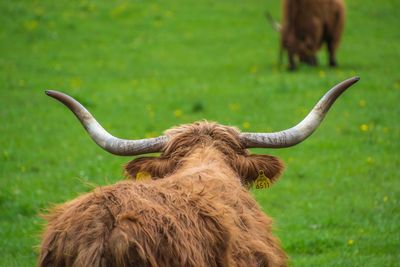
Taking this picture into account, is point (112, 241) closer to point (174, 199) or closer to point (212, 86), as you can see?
point (174, 199)

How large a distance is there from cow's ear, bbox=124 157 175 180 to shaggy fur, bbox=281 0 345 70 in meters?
12.8

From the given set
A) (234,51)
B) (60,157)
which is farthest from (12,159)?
(234,51)

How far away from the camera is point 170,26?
21.8 metres

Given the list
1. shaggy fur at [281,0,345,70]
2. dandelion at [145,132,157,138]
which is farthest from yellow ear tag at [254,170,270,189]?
shaggy fur at [281,0,345,70]

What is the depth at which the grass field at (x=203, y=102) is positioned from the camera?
873cm

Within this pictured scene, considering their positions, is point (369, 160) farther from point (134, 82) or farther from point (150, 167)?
point (134, 82)

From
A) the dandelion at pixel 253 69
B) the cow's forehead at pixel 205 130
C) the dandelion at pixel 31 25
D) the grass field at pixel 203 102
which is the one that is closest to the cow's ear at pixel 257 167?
the cow's forehead at pixel 205 130

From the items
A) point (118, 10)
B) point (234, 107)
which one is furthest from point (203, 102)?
point (118, 10)

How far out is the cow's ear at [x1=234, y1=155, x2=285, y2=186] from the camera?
5.77 meters

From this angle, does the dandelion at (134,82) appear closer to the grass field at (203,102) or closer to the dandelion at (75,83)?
the grass field at (203,102)

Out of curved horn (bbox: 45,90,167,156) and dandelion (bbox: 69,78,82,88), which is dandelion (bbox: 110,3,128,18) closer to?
dandelion (bbox: 69,78,82,88)

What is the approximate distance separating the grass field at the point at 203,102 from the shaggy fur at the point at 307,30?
55cm

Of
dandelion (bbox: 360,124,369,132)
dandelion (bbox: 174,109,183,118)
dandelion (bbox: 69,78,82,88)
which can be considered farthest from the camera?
dandelion (bbox: 69,78,82,88)

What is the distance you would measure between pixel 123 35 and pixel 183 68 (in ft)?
12.0
